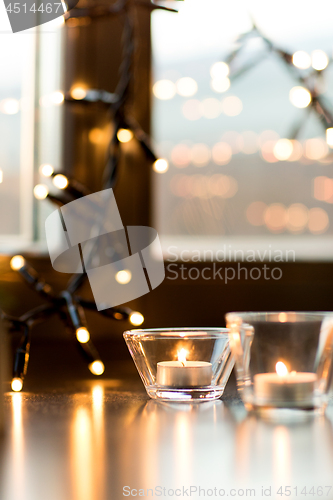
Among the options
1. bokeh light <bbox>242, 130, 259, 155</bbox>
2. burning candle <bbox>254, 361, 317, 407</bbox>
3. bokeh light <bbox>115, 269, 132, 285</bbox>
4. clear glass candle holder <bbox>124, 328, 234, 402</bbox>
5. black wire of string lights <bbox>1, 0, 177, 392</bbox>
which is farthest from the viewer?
bokeh light <bbox>242, 130, 259, 155</bbox>

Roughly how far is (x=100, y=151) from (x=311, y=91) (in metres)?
0.51

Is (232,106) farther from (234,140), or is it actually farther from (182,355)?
(182,355)

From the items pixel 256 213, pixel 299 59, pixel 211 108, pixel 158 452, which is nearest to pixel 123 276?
pixel 256 213

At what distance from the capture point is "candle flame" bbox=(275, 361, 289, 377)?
596mm

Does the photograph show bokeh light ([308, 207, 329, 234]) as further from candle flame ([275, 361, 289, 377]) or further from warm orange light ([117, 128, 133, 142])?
candle flame ([275, 361, 289, 377])

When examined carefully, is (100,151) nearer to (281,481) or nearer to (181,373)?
(181,373)

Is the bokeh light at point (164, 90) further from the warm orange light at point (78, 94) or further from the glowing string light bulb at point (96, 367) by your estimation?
the glowing string light bulb at point (96, 367)

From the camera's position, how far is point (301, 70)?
3.90ft

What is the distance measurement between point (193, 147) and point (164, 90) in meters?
0.16

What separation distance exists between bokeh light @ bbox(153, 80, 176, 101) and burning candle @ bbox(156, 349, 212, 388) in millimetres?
809

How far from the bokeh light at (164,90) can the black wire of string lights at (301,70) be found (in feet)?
0.43

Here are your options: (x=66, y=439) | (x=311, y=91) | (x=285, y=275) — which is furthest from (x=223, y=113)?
(x=66, y=439)

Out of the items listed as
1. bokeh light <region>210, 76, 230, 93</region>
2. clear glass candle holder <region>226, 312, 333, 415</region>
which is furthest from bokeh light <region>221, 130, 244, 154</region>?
clear glass candle holder <region>226, 312, 333, 415</region>

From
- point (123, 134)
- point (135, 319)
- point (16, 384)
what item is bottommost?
point (16, 384)
